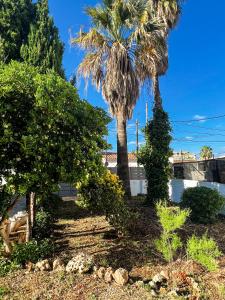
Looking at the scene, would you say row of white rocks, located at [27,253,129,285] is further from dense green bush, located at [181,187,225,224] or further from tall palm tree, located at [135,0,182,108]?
tall palm tree, located at [135,0,182,108]

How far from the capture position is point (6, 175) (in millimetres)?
6582

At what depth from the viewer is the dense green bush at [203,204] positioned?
12688 millimetres

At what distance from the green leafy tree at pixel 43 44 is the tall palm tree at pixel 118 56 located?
1347 mm

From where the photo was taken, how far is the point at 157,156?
14219 millimetres

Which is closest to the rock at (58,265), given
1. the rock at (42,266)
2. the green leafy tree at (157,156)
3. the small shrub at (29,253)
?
the rock at (42,266)

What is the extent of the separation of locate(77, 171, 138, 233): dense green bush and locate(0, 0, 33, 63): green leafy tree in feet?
21.7

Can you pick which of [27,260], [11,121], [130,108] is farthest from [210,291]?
[130,108]

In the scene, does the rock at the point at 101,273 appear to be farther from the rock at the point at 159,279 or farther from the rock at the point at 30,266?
the rock at the point at 30,266

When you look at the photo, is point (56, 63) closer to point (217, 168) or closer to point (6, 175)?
point (6, 175)

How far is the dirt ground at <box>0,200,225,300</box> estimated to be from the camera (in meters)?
5.32

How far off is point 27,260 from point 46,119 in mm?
2981

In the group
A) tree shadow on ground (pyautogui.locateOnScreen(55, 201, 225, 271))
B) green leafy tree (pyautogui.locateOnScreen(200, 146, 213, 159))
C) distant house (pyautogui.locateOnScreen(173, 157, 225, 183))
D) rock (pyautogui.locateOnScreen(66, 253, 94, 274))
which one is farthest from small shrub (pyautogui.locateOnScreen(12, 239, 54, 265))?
green leafy tree (pyautogui.locateOnScreen(200, 146, 213, 159))

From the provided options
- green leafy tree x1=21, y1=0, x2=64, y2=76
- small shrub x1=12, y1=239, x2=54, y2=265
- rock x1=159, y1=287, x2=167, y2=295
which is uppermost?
green leafy tree x1=21, y1=0, x2=64, y2=76

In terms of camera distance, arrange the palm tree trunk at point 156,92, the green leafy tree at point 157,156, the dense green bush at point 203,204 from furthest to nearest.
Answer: the palm tree trunk at point 156,92 < the green leafy tree at point 157,156 < the dense green bush at point 203,204
